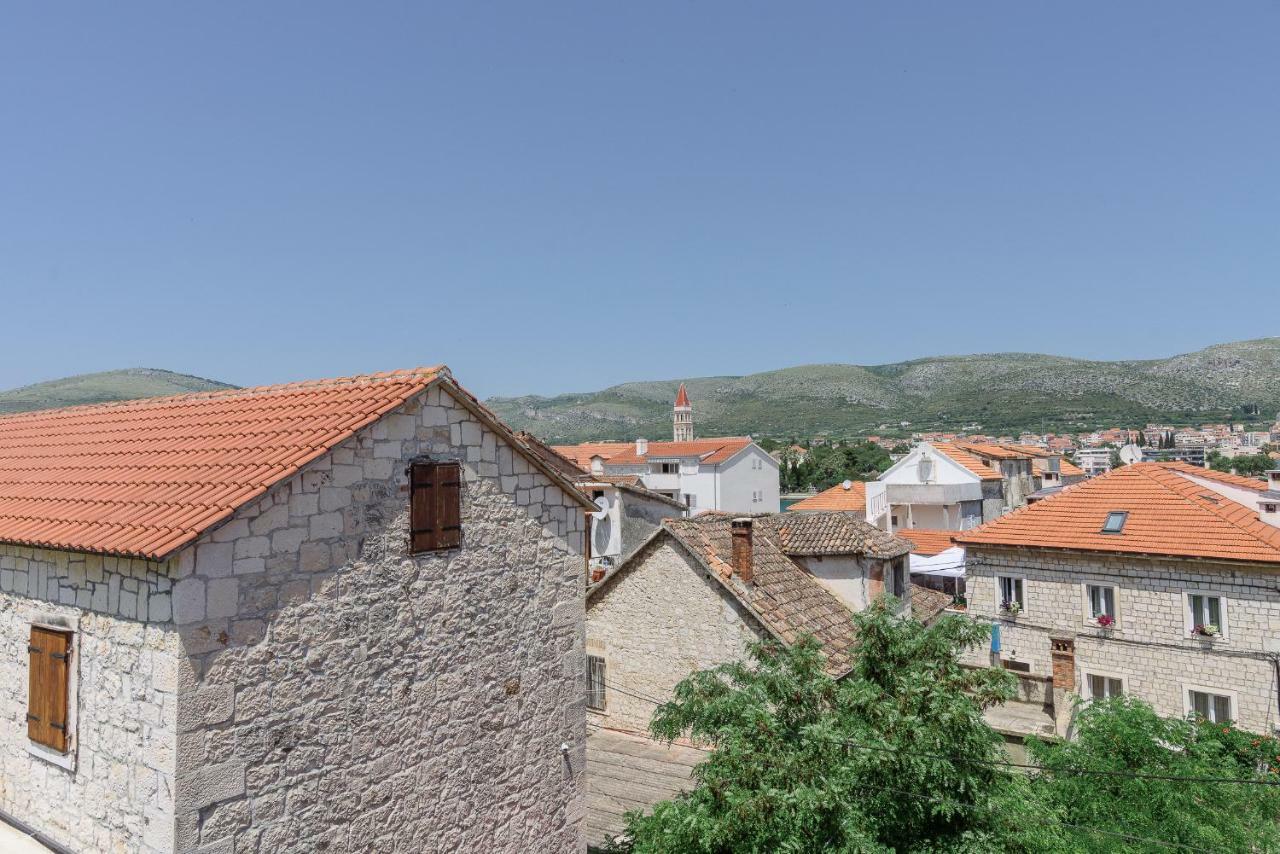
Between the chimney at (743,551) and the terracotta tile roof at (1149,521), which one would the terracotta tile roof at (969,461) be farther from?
the chimney at (743,551)

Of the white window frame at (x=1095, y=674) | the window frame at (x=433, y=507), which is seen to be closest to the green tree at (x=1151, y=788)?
the white window frame at (x=1095, y=674)

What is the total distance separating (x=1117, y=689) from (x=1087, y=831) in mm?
12469

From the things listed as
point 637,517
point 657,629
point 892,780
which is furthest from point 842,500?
point 892,780

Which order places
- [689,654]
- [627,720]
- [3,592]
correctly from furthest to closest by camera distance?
[627,720]
[689,654]
[3,592]

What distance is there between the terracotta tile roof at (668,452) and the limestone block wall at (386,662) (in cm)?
4366

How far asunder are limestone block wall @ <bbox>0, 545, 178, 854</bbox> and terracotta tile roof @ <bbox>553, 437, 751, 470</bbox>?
150 feet

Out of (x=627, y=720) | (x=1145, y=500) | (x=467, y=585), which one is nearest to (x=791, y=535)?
(x=627, y=720)

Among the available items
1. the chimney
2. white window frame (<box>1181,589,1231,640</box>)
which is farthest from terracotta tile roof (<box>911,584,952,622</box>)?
the chimney

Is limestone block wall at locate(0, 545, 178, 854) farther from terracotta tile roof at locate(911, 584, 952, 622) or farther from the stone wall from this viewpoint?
the stone wall

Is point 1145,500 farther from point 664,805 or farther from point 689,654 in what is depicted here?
point 664,805

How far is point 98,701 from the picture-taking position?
21.9ft

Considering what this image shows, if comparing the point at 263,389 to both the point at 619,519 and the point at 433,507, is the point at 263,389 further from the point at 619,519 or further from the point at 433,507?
the point at 619,519

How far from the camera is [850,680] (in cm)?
1034

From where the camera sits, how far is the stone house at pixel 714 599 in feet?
53.5
